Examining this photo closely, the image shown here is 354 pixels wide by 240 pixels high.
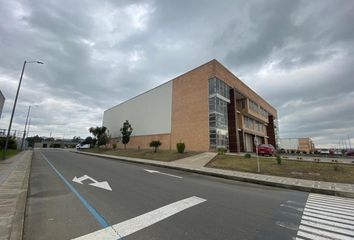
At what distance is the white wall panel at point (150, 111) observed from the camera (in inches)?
1521

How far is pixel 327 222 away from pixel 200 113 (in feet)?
87.3

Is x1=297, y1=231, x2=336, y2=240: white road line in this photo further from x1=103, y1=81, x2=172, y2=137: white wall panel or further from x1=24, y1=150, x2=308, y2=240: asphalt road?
x1=103, y1=81, x2=172, y2=137: white wall panel

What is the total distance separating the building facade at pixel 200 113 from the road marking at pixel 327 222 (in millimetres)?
22489

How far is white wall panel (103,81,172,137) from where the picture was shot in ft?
127

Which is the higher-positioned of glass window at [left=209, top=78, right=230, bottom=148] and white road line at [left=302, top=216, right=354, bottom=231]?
glass window at [left=209, top=78, right=230, bottom=148]

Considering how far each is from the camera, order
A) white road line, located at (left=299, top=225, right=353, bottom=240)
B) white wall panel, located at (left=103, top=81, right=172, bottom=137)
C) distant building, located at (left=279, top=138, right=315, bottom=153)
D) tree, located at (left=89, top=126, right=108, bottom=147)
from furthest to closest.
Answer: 1. distant building, located at (left=279, top=138, right=315, bottom=153)
2. tree, located at (left=89, top=126, right=108, bottom=147)
3. white wall panel, located at (left=103, top=81, right=172, bottom=137)
4. white road line, located at (left=299, top=225, right=353, bottom=240)

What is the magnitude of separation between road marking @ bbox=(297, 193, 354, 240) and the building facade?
73.8ft

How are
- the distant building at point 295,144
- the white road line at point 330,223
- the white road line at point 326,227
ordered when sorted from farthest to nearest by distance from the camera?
the distant building at point 295,144 → the white road line at point 330,223 → the white road line at point 326,227

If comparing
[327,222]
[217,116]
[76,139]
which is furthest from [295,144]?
[76,139]

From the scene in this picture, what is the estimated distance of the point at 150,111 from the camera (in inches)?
1705

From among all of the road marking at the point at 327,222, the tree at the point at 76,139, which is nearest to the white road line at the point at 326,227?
the road marking at the point at 327,222

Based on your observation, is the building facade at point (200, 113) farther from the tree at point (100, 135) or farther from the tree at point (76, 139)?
the tree at point (76, 139)

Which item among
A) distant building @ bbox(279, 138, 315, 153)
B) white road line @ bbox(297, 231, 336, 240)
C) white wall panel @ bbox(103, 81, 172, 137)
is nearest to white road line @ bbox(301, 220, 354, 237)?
white road line @ bbox(297, 231, 336, 240)

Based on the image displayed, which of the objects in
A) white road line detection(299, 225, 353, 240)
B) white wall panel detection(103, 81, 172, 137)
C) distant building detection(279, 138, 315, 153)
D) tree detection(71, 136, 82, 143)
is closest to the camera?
white road line detection(299, 225, 353, 240)
